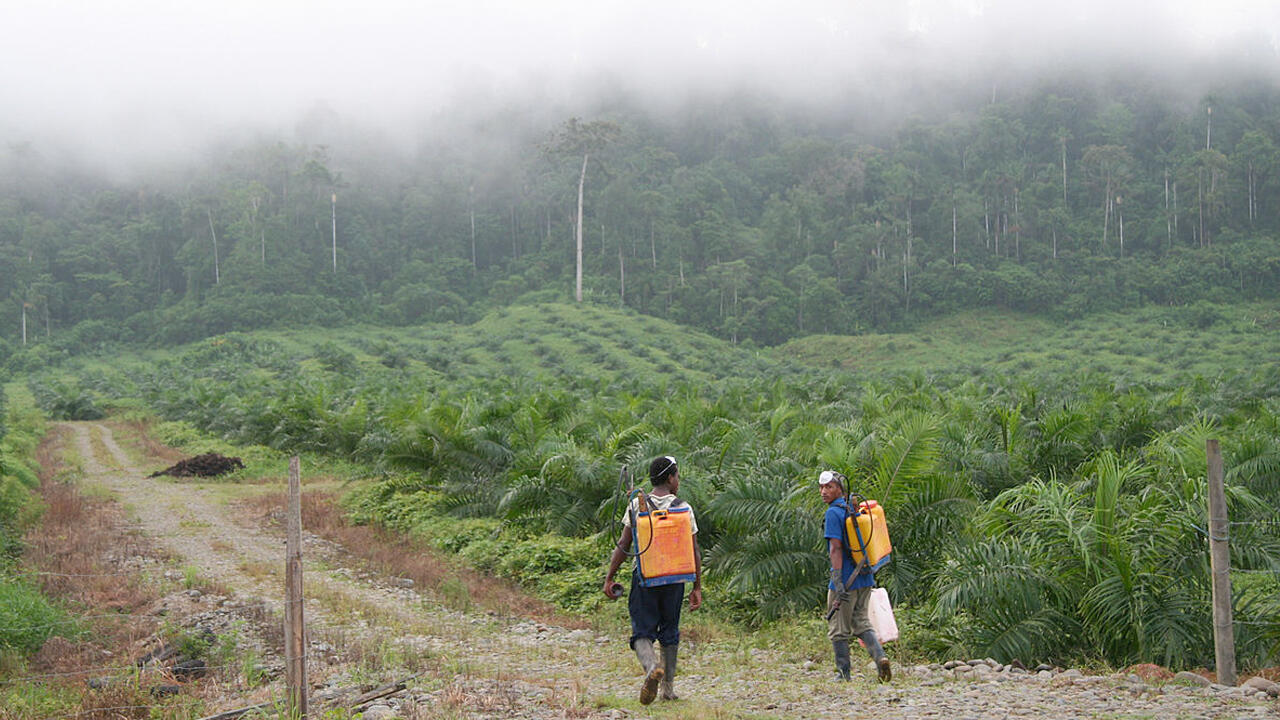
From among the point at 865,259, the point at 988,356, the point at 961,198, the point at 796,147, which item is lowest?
the point at 988,356

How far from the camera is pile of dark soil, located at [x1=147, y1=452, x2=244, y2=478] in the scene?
17.0 m

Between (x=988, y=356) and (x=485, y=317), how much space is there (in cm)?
2980

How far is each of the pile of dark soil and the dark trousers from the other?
560 inches

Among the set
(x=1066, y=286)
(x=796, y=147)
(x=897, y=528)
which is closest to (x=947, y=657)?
(x=897, y=528)

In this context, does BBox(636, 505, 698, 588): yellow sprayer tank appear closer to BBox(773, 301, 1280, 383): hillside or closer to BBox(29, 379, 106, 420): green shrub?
BBox(29, 379, 106, 420): green shrub

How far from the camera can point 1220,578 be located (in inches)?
210

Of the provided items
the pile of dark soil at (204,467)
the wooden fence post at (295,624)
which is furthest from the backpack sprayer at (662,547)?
the pile of dark soil at (204,467)

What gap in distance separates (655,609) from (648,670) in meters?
0.32

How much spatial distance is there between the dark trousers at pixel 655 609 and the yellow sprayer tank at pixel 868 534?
3.68 feet

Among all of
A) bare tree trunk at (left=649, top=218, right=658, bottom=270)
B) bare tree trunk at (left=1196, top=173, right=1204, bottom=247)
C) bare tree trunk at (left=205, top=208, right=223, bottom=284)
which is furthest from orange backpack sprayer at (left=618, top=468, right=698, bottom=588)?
bare tree trunk at (left=1196, top=173, right=1204, bottom=247)

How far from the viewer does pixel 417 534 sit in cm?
1155

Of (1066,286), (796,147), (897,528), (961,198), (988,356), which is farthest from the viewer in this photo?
(796,147)

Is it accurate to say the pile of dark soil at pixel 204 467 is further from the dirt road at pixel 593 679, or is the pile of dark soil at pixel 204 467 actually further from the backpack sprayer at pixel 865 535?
the backpack sprayer at pixel 865 535

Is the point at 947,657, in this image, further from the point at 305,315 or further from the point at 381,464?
the point at 305,315
